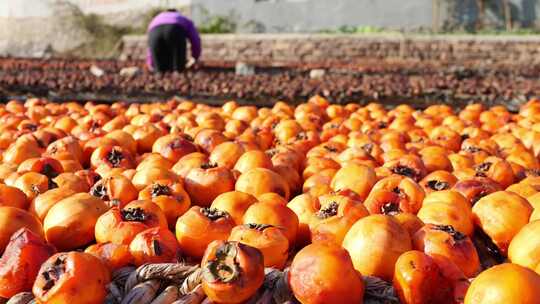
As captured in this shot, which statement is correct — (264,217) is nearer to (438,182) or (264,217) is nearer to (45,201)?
(45,201)

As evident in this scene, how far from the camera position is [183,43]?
39.5ft

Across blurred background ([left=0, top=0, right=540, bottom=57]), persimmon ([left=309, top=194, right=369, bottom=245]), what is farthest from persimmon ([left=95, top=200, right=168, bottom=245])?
blurred background ([left=0, top=0, right=540, bottom=57])

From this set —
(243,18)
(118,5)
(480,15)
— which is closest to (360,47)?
(243,18)

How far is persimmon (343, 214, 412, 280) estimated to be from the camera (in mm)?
1895

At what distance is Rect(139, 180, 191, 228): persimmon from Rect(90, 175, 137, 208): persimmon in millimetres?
54

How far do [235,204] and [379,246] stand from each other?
2.27 feet

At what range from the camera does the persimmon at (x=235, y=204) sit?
234 cm

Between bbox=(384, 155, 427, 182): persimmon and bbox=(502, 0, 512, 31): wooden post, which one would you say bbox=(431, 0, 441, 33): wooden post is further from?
bbox=(384, 155, 427, 182): persimmon

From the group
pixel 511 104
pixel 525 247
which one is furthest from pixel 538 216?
pixel 511 104

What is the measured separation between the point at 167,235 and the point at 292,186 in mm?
1197

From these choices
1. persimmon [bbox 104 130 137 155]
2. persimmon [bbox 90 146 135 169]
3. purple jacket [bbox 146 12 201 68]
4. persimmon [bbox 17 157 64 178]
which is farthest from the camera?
purple jacket [bbox 146 12 201 68]

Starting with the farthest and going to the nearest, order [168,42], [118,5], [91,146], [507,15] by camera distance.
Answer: [118,5], [507,15], [168,42], [91,146]

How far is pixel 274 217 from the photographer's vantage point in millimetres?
2125

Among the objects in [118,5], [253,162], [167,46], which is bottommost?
[167,46]
